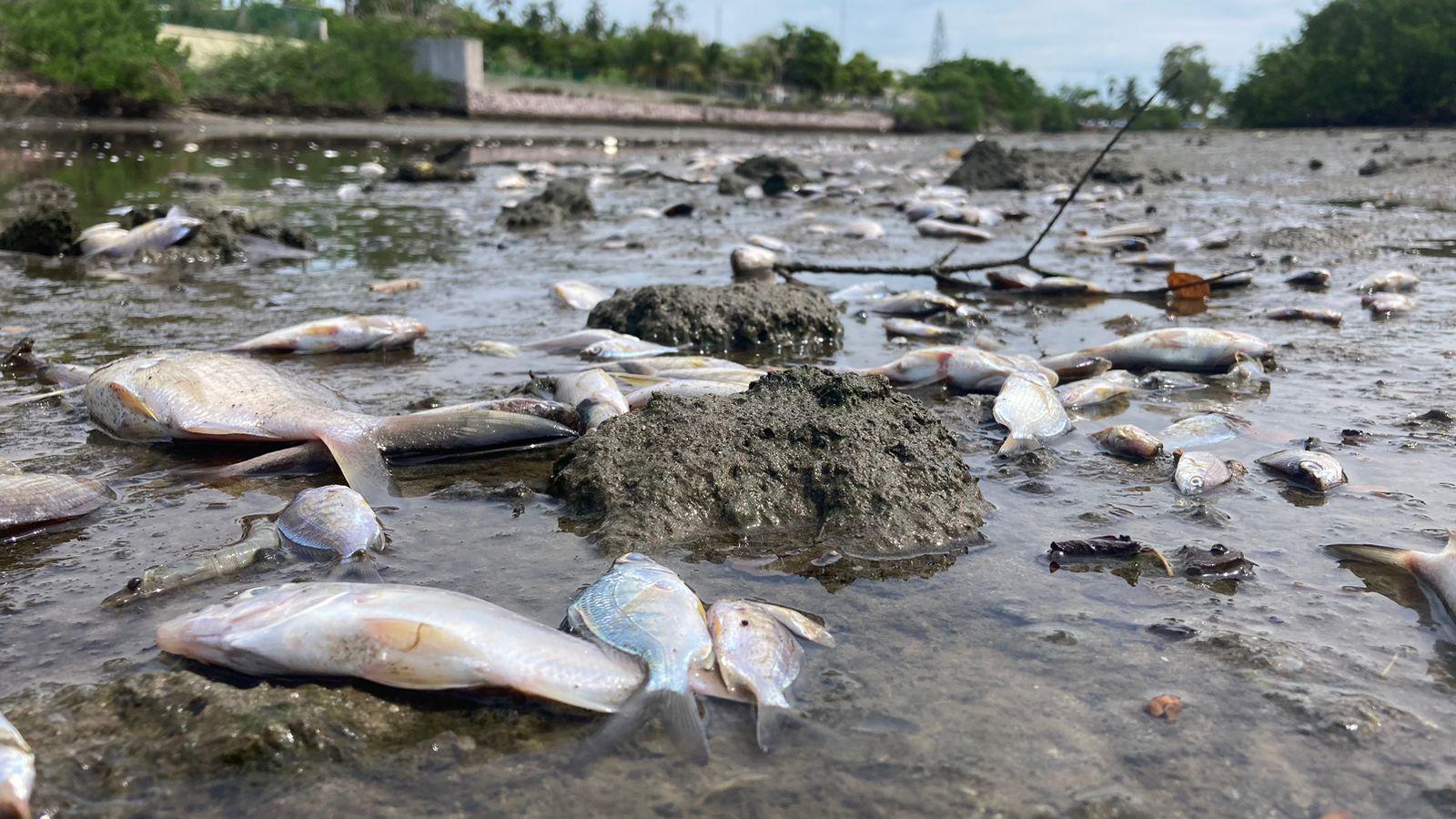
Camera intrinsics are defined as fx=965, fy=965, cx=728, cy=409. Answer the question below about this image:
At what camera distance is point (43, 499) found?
2676 mm

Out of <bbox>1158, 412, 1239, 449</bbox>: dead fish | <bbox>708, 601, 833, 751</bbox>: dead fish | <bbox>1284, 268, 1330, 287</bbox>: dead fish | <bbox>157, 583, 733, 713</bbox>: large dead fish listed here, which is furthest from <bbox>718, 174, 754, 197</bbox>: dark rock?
<bbox>157, 583, 733, 713</bbox>: large dead fish

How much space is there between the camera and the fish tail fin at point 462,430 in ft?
10.7

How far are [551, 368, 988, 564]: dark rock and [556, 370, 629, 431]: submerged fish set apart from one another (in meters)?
0.36

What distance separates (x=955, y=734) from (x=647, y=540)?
3.50 feet

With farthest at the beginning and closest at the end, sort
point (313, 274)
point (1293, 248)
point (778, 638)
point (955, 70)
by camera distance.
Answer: point (955, 70)
point (1293, 248)
point (313, 274)
point (778, 638)

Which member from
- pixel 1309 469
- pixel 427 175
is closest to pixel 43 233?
pixel 1309 469

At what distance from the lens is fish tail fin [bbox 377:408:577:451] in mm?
3275

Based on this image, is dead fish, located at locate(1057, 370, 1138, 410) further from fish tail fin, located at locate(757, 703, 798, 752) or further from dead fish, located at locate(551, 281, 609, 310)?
dead fish, located at locate(551, 281, 609, 310)

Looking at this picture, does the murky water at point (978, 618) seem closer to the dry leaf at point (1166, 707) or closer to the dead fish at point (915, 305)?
the dry leaf at point (1166, 707)

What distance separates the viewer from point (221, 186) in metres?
14.7

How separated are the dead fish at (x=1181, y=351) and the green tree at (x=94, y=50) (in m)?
33.9

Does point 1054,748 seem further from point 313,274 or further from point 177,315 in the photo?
point 313,274

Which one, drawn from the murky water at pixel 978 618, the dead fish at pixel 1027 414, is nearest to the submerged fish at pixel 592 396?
the murky water at pixel 978 618

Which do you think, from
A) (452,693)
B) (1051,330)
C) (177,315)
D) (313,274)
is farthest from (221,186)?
(452,693)
